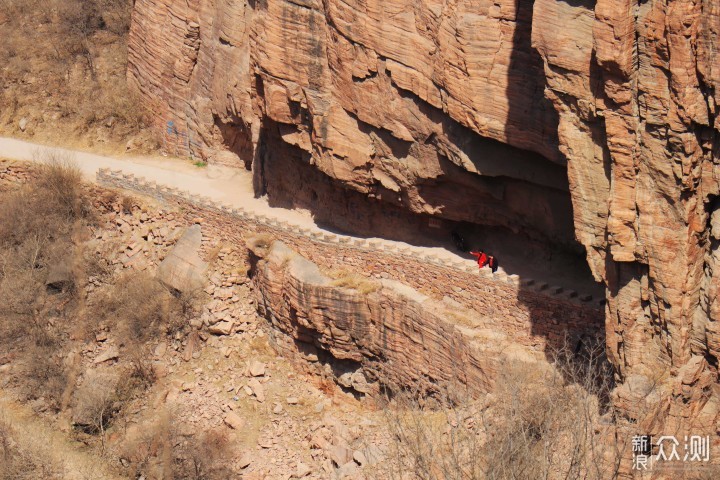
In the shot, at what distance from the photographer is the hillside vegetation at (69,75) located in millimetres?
42219

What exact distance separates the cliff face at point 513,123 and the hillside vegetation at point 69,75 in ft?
8.06

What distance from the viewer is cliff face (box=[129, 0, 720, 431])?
23.2m

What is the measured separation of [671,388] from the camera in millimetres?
24750

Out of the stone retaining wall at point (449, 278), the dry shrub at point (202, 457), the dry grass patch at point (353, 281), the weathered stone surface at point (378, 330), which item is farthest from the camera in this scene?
the dry grass patch at point (353, 281)

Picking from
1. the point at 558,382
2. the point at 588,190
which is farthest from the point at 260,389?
the point at 588,190

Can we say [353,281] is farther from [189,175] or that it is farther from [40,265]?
[40,265]

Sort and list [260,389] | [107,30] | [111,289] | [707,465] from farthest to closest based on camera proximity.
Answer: [107,30], [111,289], [260,389], [707,465]

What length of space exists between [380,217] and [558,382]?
336 inches

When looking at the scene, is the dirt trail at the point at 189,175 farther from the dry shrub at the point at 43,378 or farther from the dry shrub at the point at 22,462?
the dry shrub at the point at 22,462

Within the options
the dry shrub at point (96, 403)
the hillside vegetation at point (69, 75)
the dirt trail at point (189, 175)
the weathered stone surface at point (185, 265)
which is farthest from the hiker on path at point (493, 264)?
the hillside vegetation at point (69, 75)

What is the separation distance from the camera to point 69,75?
43906 millimetres

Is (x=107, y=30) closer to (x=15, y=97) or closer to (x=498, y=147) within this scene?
(x=15, y=97)

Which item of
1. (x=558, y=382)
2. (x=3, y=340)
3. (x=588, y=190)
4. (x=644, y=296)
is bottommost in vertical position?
(x=3, y=340)

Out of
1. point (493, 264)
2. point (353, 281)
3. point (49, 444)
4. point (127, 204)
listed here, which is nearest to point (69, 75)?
point (127, 204)
